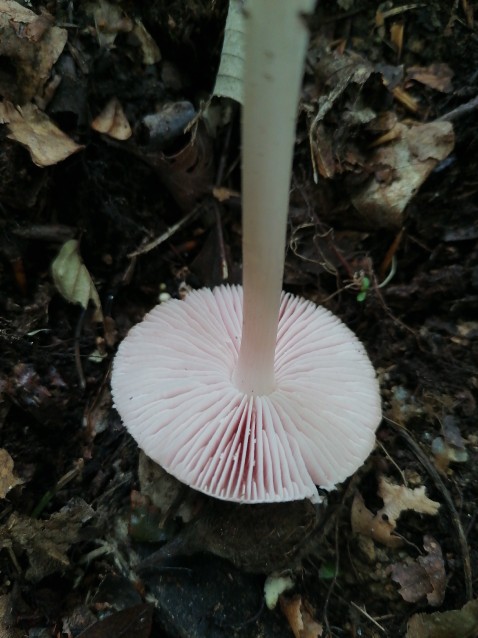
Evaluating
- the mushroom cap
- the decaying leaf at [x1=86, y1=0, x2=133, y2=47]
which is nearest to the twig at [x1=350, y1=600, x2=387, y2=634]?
the mushroom cap

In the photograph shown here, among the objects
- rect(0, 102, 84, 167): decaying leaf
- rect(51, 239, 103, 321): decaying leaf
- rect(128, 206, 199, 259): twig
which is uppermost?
rect(0, 102, 84, 167): decaying leaf

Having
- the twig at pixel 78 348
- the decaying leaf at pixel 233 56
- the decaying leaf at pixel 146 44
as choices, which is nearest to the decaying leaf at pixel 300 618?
the twig at pixel 78 348

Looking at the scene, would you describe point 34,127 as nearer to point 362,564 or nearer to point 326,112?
point 326,112

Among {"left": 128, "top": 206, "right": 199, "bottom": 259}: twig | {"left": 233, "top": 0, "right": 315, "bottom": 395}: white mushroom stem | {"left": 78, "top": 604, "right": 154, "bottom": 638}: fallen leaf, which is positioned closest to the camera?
{"left": 233, "top": 0, "right": 315, "bottom": 395}: white mushroom stem

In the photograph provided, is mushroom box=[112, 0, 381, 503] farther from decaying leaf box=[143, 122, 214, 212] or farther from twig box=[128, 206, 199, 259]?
decaying leaf box=[143, 122, 214, 212]

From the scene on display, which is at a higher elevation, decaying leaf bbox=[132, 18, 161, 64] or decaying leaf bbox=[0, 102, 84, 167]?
decaying leaf bbox=[132, 18, 161, 64]

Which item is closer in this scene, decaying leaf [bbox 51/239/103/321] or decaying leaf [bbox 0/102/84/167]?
decaying leaf [bbox 0/102/84/167]
